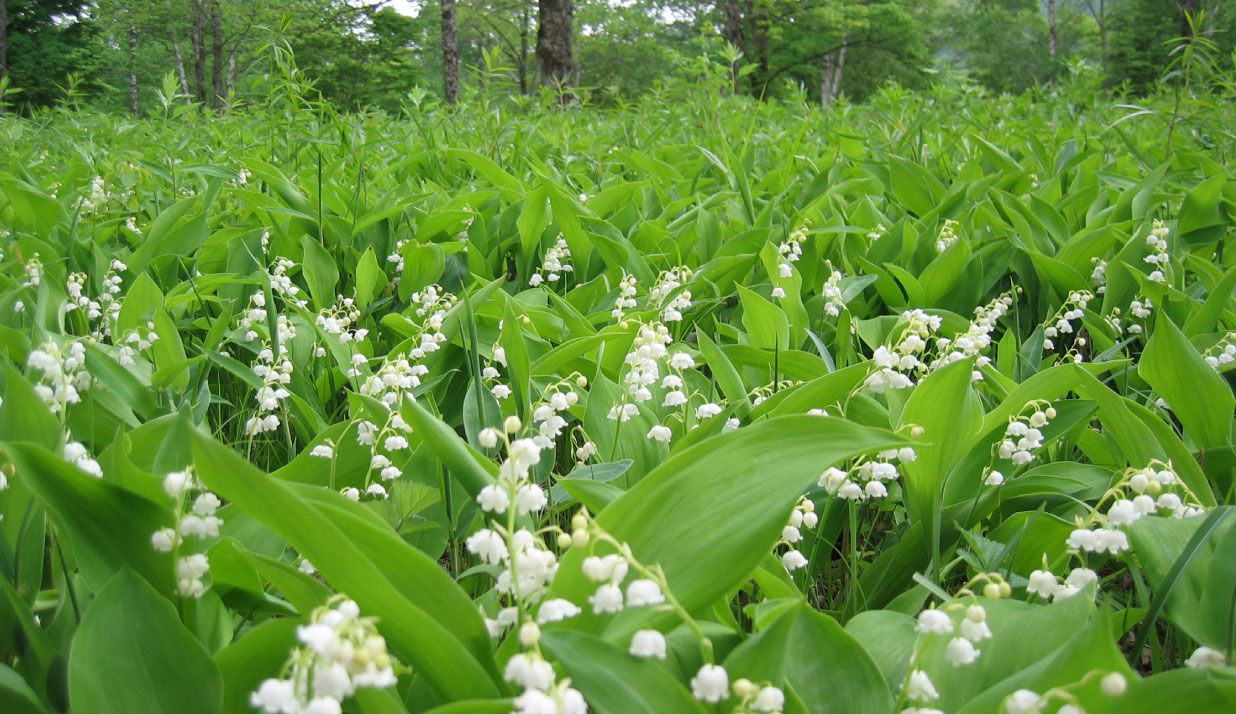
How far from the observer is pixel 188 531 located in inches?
41.6

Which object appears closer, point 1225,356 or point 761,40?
point 1225,356

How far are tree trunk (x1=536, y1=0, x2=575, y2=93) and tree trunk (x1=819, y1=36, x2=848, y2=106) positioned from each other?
69.0 ft

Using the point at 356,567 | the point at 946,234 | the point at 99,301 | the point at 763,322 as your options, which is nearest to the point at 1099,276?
the point at 946,234

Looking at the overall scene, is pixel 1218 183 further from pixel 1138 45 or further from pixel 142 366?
pixel 1138 45

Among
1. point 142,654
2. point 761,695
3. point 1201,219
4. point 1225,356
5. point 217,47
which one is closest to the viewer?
point 761,695

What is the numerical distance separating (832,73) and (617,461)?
40534 mm

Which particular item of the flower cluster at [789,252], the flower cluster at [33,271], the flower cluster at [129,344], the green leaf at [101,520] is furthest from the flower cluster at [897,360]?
the flower cluster at [33,271]

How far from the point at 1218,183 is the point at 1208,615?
8.43ft

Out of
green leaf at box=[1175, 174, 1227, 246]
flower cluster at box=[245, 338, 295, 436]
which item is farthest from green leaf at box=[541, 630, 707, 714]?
green leaf at box=[1175, 174, 1227, 246]

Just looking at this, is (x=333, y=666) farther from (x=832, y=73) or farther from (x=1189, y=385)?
(x=832, y=73)

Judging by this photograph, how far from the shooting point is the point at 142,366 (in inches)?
86.7

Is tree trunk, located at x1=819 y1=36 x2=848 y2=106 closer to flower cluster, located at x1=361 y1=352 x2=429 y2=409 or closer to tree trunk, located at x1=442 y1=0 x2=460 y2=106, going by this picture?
tree trunk, located at x1=442 y1=0 x2=460 y2=106

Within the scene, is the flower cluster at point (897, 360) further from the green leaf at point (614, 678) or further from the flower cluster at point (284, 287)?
the flower cluster at point (284, 287)

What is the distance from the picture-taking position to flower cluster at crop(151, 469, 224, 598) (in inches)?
→ 39.8
